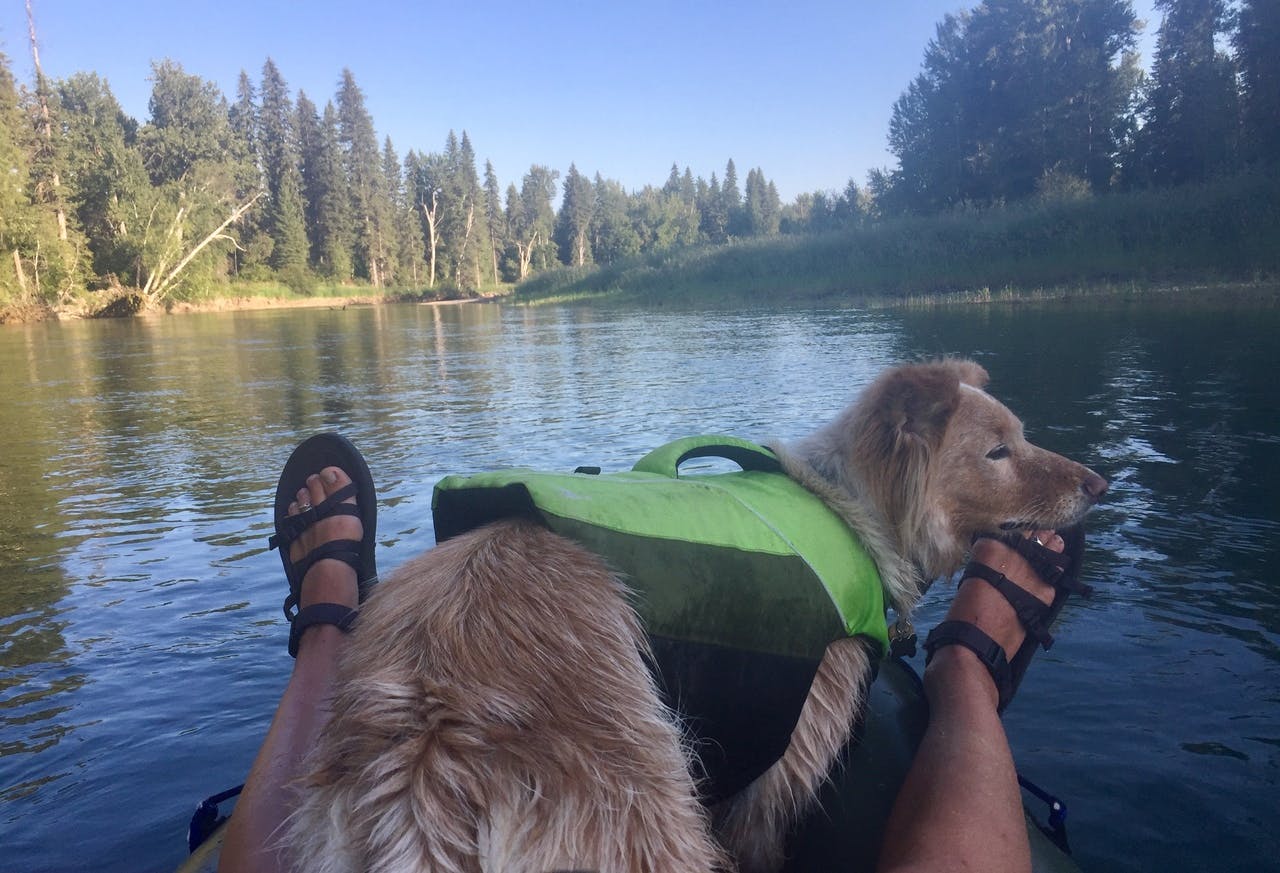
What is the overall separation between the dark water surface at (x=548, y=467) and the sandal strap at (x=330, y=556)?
943mm

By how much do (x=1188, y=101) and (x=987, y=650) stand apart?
147ft

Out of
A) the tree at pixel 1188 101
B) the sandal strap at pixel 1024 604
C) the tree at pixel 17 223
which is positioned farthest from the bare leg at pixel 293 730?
the tree at pixel 17 223

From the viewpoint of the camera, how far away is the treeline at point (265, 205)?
178ft

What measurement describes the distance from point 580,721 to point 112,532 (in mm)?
6823

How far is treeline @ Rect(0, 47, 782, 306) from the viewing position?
5428 centimetres

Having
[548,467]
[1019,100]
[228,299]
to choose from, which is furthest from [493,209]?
[548,467]

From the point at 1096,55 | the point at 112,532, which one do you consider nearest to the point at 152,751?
the point at 112,532

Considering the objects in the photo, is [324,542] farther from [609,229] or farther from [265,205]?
[609,229]

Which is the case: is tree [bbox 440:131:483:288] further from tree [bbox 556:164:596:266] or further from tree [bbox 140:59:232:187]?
tree [bbox 140:59:232:187]

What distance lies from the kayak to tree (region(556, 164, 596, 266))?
12576cm

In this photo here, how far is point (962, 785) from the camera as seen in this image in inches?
90.3

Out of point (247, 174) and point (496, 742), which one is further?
point (247, 174)

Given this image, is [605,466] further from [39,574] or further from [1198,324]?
[1198,324]

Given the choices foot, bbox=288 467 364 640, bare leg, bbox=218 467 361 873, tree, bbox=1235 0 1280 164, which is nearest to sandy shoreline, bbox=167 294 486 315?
tree, bbox=1235 0 1280 164
